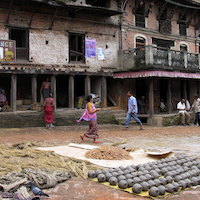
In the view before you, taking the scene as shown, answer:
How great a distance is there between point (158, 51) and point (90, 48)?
425 cm

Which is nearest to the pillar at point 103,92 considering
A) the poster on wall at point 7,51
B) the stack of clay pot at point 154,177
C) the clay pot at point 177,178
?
the poster on wall at point 7,51

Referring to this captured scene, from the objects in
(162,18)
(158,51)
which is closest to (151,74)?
(158,51)

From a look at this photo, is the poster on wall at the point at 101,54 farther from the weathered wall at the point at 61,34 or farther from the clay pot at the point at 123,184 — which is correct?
the clay pot at the point at 123,184

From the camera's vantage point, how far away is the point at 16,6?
1264cm

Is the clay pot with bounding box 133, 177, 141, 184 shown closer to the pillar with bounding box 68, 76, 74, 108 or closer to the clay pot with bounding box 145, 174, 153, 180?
the clay pot with bounding box 145, 174, 153, 180

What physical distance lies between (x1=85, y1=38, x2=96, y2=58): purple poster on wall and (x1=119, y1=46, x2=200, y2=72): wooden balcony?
1.99 metres

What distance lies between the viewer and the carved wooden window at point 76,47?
14780mm

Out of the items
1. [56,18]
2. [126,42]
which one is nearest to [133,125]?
[126,42]

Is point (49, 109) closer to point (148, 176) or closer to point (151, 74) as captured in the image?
point (151, 74)

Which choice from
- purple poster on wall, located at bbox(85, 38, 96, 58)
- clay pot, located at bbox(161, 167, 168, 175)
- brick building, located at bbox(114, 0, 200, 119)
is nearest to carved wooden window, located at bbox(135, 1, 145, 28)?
brick building, located at bbox(114, 0, 200, 119)

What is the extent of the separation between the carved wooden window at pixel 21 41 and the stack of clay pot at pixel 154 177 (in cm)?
1043

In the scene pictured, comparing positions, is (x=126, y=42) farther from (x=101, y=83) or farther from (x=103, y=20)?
(x=101, y=83)

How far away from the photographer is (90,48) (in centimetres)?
1507

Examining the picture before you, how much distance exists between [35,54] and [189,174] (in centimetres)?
1106
